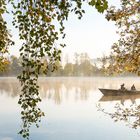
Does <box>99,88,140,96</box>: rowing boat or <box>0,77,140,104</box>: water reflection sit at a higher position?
<box>99,88,140,96</box>: rowing boat

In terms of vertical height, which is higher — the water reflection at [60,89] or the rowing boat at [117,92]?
the rowing boat at [117,92]

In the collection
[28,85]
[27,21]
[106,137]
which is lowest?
[106,137]

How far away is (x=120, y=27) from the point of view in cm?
1122

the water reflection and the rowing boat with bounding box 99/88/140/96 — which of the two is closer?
the rowing boat with bounding box 99/88/140/96

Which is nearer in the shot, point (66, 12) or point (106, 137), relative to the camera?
point (66, 12)

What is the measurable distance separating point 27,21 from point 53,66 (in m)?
0.76

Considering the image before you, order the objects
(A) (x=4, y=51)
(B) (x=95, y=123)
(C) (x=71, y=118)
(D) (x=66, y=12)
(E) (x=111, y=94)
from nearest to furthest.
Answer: (D) (x=66, y=12) → (A) (x=4, y=51) → (B) (x=95, y=123) → (C) (x=71, y=118) → (E) (x=111, y=94)

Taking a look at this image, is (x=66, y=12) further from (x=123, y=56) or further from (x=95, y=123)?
(x=95, y=123)

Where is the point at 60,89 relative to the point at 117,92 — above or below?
below

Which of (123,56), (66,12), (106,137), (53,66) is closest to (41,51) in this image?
(53,66)

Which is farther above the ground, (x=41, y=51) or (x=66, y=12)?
(x=66, y=12)

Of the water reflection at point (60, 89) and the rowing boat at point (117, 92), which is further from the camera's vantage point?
the water reflection at point (60, 89)

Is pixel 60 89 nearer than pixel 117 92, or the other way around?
pixel 117 92

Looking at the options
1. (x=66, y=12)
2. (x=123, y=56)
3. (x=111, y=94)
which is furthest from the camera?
(x=111, y=94)
